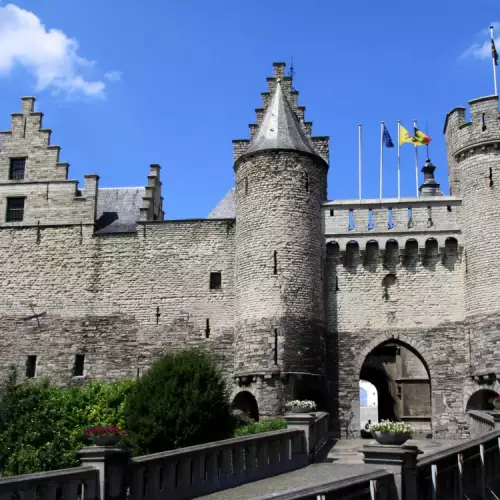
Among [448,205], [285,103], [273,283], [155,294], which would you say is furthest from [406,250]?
[155,294]

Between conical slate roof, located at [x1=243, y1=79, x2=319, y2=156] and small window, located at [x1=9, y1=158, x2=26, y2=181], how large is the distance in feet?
31.8

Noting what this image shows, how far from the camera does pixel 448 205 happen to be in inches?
1060

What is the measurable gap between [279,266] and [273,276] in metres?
0.41

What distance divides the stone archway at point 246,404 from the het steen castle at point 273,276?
7cm

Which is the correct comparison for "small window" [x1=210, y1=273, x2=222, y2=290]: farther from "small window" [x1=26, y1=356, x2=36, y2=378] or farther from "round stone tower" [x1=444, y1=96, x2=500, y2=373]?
"round stone tower" [x1=444, y1=96, x2=500, y2=373]

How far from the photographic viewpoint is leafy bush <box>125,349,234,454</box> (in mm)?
20562

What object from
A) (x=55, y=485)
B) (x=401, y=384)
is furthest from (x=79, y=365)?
(x=55, y=485)

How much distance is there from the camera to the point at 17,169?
3075 cm

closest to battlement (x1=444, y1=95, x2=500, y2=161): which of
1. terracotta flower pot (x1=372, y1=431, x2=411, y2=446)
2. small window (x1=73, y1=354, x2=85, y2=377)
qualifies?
small window (x1=73, y1=354, x2=85, y2=377)

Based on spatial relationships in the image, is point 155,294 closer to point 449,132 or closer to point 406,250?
point 406,250

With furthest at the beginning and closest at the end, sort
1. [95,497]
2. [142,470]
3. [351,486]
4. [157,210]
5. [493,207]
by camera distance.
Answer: [157,210], [493,207], [142,470], [95,497], [351,486]

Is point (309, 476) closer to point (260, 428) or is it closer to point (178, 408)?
point (260, 428)

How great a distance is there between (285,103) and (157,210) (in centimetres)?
753

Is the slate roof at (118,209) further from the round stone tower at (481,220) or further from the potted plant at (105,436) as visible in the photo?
the potted plant at (105,436)
